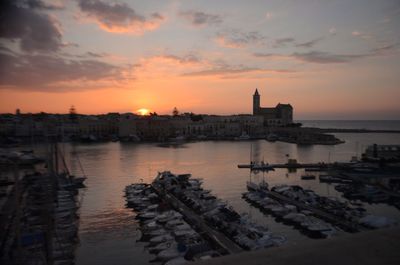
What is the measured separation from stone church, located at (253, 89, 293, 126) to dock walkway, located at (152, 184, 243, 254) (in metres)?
32.5

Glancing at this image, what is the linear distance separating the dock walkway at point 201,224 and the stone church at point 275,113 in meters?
32.5

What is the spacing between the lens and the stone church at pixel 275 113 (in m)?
39.7

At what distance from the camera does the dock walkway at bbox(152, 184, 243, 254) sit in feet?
15.6

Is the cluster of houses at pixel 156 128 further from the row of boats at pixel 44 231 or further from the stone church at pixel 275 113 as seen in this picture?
the row of boats at pixel 44 231

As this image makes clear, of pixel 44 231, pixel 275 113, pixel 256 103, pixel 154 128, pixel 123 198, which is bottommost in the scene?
pixel 123 198

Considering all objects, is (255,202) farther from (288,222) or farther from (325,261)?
(325,261)

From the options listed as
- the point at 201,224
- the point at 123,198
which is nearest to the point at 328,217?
the point at 201,224

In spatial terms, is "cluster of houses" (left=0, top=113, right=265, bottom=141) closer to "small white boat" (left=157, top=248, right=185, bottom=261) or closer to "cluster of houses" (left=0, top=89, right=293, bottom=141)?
"cluster of houses" (left=0, top=89, right=293, bottom=141)

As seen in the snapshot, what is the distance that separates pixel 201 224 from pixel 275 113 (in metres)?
37.2

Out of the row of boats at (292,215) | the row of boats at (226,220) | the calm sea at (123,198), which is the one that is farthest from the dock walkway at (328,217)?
the row of boats at (226,220)

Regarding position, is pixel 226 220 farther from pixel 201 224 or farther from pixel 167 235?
pixel 167 235

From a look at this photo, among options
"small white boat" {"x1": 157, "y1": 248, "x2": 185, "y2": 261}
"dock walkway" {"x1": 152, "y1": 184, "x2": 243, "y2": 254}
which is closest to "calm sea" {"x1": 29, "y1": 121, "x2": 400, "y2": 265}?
"small white boat" {"x1": 157, "y1": 248, "x2": 185, "y2": 261}

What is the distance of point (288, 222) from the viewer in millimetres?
6238

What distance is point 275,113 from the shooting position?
41.8 meters
